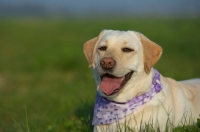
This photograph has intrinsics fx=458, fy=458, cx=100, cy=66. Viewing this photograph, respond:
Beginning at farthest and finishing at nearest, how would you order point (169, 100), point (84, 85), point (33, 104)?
point (84, 85), point (33, 104), point (169, 100)

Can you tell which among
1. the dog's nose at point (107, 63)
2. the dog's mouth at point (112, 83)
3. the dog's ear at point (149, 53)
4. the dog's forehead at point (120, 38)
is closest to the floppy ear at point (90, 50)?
the dog's forehead at point (120, 38)

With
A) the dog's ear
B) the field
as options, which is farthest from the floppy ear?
the field

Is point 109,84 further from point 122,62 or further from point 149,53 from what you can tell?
point 149,53

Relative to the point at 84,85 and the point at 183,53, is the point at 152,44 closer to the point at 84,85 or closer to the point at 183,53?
the point at 84,85

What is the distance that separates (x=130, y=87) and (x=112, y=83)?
11.2 inches

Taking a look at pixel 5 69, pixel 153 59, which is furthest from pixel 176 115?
pixel 5 69

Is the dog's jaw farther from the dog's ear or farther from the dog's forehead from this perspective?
the dog's forehead

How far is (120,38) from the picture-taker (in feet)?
20.0

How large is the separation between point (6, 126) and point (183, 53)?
11.3m

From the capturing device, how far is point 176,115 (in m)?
6.31

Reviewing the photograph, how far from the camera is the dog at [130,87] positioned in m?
5.90

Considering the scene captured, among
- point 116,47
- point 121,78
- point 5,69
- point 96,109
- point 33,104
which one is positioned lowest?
point 5,69

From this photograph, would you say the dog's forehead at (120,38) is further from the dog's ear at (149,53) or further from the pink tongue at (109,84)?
the pink tongue at (109,84)

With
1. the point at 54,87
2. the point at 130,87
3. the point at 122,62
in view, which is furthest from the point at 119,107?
the point at 54,87
